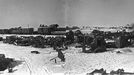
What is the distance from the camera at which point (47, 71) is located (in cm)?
2391

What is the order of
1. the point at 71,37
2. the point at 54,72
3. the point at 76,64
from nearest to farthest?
the point at 54,72 < the point at 76,64 < the point at 71,37

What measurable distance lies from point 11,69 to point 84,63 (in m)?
9.00

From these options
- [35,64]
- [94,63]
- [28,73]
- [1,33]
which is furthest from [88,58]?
[1,33]

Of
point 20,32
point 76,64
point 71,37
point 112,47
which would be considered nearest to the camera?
point 76,64

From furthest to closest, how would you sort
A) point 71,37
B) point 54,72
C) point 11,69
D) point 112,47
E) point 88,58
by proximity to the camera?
1. point 71,37
2. point 112,47
3. point 88,58
4. point 11,69
5. point 54,72

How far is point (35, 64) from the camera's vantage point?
1105 inches

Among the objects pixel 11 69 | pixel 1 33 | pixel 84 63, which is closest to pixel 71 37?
pixel 84 63

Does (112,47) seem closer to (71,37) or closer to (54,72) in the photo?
(71,37)

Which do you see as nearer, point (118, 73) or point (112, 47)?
point (118, 73)

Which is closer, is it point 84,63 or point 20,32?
point 84,63

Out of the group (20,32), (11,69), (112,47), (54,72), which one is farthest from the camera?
(20,32)

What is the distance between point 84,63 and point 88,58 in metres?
3.48

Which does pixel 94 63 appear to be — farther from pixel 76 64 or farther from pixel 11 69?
pixel 11 69

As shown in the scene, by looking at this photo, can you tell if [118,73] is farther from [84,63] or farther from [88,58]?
[88,58]
